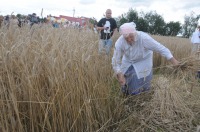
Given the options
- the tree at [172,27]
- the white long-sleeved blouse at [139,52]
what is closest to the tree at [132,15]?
the tree at [172,27]

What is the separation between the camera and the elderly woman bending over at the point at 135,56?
2.47 meters

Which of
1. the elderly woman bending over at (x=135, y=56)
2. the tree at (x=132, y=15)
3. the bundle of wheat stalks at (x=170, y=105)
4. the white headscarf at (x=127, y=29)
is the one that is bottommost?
the bundle of wheat stalks at (x=170, y=105)

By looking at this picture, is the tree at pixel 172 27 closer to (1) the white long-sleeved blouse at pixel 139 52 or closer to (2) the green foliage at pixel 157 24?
(2) the green foliage at pixel 157 24

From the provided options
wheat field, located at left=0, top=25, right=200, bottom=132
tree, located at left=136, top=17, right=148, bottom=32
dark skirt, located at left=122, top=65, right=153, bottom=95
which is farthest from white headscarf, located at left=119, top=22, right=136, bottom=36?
tree, located at left=136, top=17, right=148, bottom=32

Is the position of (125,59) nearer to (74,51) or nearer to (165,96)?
(165,96)

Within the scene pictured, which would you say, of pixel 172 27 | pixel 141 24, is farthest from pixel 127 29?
pixel 172 27

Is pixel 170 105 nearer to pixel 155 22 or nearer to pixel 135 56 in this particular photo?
pixel 135 56

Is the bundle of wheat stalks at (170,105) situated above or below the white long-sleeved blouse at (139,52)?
below

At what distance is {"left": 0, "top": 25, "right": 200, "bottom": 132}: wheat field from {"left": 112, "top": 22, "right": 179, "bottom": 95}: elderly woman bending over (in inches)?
4.3

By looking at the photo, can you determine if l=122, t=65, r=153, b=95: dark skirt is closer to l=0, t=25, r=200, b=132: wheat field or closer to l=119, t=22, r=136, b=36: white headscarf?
l=0, t=25, r=200, b=132: wheat field

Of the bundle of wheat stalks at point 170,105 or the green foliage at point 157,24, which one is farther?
the green foliage at point 157,24

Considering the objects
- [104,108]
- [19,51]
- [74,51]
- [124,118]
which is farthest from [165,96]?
[19,51]

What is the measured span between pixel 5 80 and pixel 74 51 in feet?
1.85

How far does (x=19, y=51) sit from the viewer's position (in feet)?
5.23
